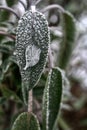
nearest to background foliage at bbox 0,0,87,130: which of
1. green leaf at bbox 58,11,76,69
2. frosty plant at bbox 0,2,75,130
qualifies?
green leaf at bbox 58,11,76,69

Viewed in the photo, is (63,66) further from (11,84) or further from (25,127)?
(25,127)

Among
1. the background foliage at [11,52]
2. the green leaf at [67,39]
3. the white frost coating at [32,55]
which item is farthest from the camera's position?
the green leaf at [67,39]

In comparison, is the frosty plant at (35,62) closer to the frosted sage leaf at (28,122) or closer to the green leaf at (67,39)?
the frosted sage leaf at (28,122)

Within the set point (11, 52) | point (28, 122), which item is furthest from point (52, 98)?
point (11, 52)

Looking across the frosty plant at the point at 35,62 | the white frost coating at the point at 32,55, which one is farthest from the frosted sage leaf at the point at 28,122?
the white frost coating at the point at 32,55

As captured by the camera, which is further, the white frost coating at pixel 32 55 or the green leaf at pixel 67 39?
the green leaf at pixel 67 39

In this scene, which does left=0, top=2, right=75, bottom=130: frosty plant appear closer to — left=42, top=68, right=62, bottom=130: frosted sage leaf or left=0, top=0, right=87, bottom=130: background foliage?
left=42, top=68, right=62, bottom=130: frosted sage leaf

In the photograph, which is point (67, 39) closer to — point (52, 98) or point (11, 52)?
point (11, 52)
